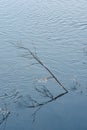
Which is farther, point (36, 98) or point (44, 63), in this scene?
point (44, 63)

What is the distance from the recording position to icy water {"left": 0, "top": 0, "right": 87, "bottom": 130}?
564 inches

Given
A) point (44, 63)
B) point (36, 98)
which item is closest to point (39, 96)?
point (36, 98)

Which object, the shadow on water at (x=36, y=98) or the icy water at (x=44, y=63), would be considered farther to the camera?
the shadow on water at (x=36, y=98)

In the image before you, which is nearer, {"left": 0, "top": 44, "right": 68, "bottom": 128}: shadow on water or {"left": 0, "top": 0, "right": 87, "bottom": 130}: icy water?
{"left": 0, "top": 0, "right": 87, "bottom": 130}: icy water

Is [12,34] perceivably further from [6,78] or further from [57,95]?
[57,95]

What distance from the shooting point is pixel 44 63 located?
17.9m

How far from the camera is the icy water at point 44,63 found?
1433cm

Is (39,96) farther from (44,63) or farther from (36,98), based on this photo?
(44,63)

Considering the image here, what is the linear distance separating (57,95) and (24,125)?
7.56ft

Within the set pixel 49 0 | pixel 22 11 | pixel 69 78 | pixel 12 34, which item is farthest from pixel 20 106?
pixel 49 0

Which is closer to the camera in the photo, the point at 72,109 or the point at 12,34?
the point at 72,109

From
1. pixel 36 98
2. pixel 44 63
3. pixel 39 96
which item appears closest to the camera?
pixel 36 98

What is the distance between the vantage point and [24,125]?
14.0 m

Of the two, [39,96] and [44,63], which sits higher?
[44,63]
